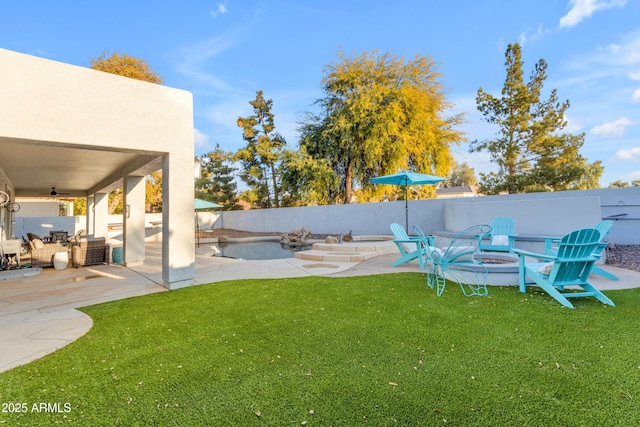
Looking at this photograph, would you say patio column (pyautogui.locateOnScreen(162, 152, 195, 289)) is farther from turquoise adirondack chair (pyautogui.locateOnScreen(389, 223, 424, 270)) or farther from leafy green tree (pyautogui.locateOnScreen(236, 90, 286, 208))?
leafy green tree (pyautogui.locateOnScreen(236, 90, 286, 208))

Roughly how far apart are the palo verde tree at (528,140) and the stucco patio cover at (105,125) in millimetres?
13766

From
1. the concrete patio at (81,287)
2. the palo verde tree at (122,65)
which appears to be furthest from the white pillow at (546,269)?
the palo verde tree at (122,65)

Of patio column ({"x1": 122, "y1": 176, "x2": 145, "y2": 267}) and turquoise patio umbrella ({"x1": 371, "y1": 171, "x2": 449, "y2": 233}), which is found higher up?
turquoise patio umbrella ({"x1": 371, "y1": 171, "x2": 449, "y2": 233})

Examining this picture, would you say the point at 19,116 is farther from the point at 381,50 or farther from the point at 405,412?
the point at 381,50

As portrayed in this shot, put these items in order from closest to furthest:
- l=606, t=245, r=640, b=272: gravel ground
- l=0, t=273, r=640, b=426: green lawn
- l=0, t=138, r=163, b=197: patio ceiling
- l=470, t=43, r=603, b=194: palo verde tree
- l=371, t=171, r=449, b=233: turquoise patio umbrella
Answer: l=0, t=273, r=640, b=426: green lawn, l=0, t=138, r=163, b=197: patio ceiling, l=606, t=245, r=640, b=272: gravel ground, l=371, t=171, r=449, b=233: turquoise patio umbrella, l=470, t=43, r=603, b=194: palo verde tree

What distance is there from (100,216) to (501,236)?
47.0 ft

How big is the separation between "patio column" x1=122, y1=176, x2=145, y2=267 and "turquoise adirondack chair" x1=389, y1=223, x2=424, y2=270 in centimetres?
664

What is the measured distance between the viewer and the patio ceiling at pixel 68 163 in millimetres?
5672

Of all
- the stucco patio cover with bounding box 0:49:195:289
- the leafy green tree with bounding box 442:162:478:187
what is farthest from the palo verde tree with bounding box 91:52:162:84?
the leafy green tree with bounding box 442:162:478:187

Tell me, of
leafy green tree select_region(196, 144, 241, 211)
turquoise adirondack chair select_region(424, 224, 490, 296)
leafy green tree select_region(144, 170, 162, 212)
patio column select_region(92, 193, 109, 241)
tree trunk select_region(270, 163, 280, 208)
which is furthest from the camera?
leafy green tree select_region(196, 144, 241, 211)

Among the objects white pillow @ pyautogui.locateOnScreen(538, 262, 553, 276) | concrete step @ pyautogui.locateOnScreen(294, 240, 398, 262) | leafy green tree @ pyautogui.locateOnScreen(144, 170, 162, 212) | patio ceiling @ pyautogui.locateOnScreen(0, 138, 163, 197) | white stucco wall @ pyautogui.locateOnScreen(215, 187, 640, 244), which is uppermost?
leafy green tree @ pyautogui.locateOnScreen(144, 170, 162, 212)

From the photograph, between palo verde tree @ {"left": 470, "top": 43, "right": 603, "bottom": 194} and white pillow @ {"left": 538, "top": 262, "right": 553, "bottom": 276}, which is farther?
palo verde tree @ {"left": 470, "top": 43, "right": 603, "bottom": 194}

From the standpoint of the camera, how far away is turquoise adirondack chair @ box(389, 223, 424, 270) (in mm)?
6520

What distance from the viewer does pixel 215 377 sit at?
94.8 inches
